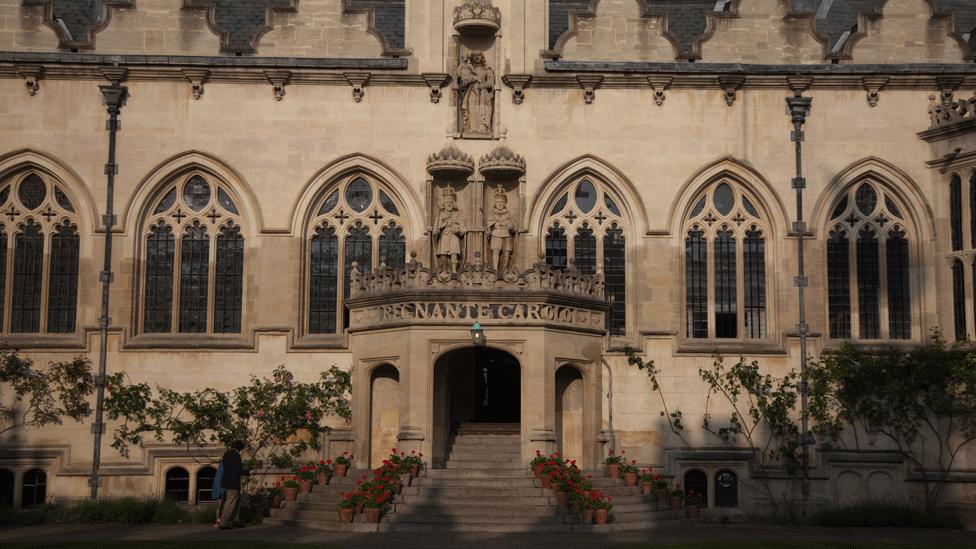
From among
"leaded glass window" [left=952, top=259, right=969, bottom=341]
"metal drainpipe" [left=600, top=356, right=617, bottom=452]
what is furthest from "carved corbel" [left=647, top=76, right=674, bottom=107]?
"leaded glass window" [left=952, top=259, right=969, bottom=341]

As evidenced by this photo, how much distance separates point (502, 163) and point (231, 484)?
9577 mm

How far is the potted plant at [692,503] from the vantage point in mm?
24344

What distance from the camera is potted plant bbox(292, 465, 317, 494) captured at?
79.9 ft

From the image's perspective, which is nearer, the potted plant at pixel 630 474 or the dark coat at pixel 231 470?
Result: the dark coat at pixel 231 470

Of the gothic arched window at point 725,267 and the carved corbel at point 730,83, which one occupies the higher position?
the carved corbel at point 730,83

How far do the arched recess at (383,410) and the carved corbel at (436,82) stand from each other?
6467 mm

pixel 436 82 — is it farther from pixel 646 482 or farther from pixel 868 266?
pixel 868 266

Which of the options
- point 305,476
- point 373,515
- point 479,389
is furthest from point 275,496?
point 479,389

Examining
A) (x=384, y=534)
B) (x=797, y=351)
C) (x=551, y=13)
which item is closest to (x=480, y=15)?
(x=551, y=13)

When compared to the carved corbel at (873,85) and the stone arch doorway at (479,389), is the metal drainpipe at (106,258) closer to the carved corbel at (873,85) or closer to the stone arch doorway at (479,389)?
the stone arch doorway at (479,389)

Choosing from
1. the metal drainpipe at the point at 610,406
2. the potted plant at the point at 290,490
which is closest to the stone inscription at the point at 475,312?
the metal drainpipe at the point at 610,406

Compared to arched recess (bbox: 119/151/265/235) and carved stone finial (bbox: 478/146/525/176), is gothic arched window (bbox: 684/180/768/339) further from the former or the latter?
arched recess (bbox: 119/151/265/235)

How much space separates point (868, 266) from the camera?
28422 mm

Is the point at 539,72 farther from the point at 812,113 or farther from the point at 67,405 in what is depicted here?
the point at 67,405
